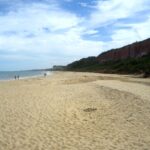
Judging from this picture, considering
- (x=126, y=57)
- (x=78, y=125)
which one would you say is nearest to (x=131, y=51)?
(x=126, y=57)

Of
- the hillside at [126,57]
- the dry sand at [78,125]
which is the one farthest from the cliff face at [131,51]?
the dry sand at [78,125]

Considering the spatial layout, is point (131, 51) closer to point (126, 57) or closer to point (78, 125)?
point (126, 57)

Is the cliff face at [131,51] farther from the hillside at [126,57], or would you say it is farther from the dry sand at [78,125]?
the dry sand at [78,125]

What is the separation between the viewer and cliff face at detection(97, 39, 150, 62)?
8235cm

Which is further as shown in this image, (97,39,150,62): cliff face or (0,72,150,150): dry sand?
(97,39,150,62): cliff face

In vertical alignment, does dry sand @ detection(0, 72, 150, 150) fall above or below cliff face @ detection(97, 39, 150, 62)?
below

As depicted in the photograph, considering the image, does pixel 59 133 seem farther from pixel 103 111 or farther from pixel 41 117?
pixel 103 111

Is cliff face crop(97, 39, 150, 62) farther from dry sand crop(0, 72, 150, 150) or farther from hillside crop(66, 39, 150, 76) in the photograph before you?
dry sand crop(0, 72, 150, 150)

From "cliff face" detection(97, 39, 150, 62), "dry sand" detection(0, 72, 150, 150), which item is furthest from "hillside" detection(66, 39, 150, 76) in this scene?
"dry sand" detection(0, 72, 150, 150)

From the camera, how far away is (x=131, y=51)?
300 ft

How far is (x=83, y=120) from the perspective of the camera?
11.7 metres

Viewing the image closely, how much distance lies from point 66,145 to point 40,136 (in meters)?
1.31

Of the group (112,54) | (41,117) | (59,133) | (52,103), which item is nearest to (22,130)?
(59,133)

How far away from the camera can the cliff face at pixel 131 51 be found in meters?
82.3
